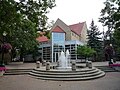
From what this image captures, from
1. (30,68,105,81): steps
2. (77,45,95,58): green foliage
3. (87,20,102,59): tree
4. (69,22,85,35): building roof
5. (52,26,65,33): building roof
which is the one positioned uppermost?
(69,22,85,35): building roof

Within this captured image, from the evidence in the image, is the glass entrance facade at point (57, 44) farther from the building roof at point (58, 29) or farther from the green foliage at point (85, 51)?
the green foliage at point (85, 51)

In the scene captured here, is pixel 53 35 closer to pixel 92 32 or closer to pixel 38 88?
pixel 92 32

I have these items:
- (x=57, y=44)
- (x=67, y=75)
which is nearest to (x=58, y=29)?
(x=57, y=44)

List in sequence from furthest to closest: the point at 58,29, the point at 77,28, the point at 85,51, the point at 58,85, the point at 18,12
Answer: the point at 77,28
the point at 58,29
the point at 85,51
the point at 58,85
the point at 18,12

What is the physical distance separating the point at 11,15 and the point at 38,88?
16.6ft

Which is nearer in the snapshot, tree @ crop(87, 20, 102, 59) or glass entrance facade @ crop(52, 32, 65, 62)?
tree @ crop(87, 20, 102, 59)

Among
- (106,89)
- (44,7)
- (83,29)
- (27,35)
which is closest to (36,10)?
(44,7)

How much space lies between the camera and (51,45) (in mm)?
46812

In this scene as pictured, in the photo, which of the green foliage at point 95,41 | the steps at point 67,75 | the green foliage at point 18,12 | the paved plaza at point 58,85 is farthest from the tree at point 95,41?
the green foliage at point 18,12

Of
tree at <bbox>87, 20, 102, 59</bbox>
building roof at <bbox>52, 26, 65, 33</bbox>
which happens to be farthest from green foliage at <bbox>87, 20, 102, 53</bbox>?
building roof at <bbox>52, 26, 65, 33</bbox>

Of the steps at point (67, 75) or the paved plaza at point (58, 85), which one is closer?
the paved plaza at point (58, 85)

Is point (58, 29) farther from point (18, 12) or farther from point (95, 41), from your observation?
point (18, 12)

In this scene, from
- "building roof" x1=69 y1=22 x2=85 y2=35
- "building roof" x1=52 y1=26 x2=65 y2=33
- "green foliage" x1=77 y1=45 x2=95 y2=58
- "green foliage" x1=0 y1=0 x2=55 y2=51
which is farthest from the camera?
"building roof" x1=69 y1=22 x2=85 y2=35

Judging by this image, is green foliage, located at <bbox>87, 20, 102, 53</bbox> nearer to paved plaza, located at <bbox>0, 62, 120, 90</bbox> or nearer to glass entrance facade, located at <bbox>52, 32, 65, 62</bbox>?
glass entrance facade, located at <bbox>52, 32, 65, 62</bbox>
